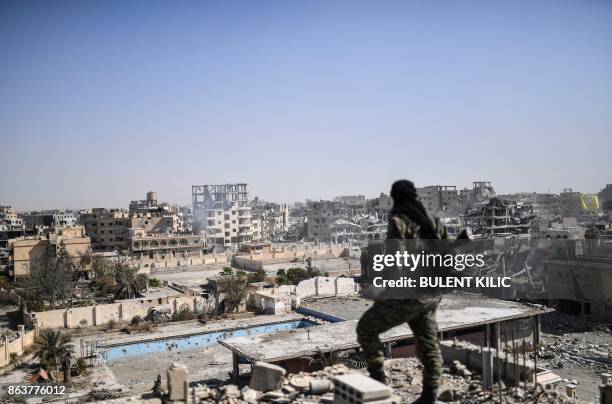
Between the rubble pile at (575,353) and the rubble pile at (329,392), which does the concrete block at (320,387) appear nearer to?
the rubble pile at (329,392)

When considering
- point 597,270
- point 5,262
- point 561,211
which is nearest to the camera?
point 597,270

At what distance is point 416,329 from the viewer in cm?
499

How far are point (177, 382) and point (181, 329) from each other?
60.4 feet

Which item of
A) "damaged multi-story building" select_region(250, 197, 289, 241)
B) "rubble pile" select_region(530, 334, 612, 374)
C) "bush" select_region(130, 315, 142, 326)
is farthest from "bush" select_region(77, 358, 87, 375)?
"damaged multi-story building" select_region(250, 197, 289, 241)

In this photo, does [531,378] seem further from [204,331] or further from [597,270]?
[597,270]

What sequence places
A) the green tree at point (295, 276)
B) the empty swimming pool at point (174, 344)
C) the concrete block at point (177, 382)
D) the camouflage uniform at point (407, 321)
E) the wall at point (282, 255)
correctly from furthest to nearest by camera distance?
1. the wall at point (282, 255)
2. the green tree at point (295, 276)
3. the empty swimming pool at point (174, 344)
4. the concrete block at point (177, 382)
5. the camouflage uniform at point (407, 321)

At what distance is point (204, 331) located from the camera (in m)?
22.4

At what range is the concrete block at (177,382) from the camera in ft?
18.5

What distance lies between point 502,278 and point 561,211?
3876 cm

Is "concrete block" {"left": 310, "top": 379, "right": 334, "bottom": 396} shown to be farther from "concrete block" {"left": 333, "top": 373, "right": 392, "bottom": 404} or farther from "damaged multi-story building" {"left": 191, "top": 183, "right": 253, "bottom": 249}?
"damaged multi-story building" {"left": 191, "top": 183, "right": 253, "bottom": 249}

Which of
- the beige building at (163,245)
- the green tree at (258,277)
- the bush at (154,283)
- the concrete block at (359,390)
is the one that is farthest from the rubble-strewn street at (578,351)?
the beige building at (163,245)

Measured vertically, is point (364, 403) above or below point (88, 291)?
above

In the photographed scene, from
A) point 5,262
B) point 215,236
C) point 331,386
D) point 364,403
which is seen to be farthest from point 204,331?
point 215,236

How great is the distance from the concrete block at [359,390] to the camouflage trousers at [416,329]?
34 centimetres
